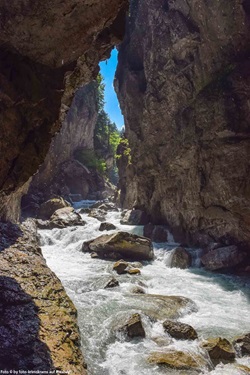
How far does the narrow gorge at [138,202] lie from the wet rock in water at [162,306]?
6cm

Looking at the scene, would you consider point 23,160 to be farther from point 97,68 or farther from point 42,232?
point 42,232

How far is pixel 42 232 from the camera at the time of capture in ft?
93.5

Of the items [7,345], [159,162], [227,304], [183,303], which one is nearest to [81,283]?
[183,303]

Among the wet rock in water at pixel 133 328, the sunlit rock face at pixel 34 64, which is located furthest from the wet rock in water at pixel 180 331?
the sunlit rock face at pixel 34 64

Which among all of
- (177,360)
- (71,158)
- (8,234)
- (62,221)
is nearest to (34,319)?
(177,360)

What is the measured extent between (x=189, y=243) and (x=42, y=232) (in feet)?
45.5

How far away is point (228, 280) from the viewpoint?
59.4ft

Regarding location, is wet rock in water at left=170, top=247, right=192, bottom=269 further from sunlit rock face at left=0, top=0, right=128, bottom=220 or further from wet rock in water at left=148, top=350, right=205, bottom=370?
sunlit rock face at left=0, top=0, right=128, bottom=220

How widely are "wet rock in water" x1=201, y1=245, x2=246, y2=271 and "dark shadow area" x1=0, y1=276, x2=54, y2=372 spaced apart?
14369 millimetres

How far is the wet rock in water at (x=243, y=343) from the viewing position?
9.51m

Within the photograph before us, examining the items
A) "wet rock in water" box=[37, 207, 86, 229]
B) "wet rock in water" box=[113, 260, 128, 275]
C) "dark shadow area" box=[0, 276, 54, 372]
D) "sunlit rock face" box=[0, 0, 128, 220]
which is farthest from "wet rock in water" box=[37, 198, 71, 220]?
"sunlit rock face" box=[0, 0, 128, 220]

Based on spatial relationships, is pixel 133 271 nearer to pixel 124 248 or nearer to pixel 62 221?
pixel 124 248

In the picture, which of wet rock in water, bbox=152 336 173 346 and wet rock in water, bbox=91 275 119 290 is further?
wet rock in water, bbox=91 275 119 290

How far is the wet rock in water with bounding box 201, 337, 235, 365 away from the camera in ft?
29.6
